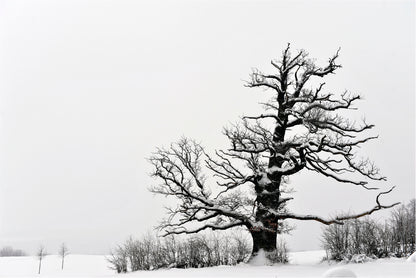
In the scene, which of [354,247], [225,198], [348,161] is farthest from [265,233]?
[348,161]

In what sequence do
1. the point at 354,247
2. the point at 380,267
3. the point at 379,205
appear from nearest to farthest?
the point at 380,267
the point at 379,205
the point at 354,247

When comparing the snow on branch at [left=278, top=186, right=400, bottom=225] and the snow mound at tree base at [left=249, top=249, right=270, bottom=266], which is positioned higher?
the snow on branch at [left=278, top=186, right=400, bottom=225]

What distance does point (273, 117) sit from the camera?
18.2 metres

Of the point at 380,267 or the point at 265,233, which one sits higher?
the point at 265,233

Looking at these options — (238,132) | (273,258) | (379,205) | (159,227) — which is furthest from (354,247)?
(159,227)

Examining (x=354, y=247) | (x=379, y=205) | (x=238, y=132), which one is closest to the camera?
(x=379, y=205)

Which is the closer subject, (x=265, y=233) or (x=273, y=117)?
(x=265, y=233)

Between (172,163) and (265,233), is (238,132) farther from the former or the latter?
(265,233)

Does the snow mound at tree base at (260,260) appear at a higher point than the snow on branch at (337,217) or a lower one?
lower

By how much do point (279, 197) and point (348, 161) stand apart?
3890 millimetres

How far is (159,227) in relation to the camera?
57.2 ft

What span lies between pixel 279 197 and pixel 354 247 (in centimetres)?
419

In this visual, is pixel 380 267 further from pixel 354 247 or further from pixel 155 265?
pixel 155 265

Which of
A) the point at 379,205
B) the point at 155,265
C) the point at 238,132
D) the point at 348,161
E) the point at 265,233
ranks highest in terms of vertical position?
the point at 238,132
